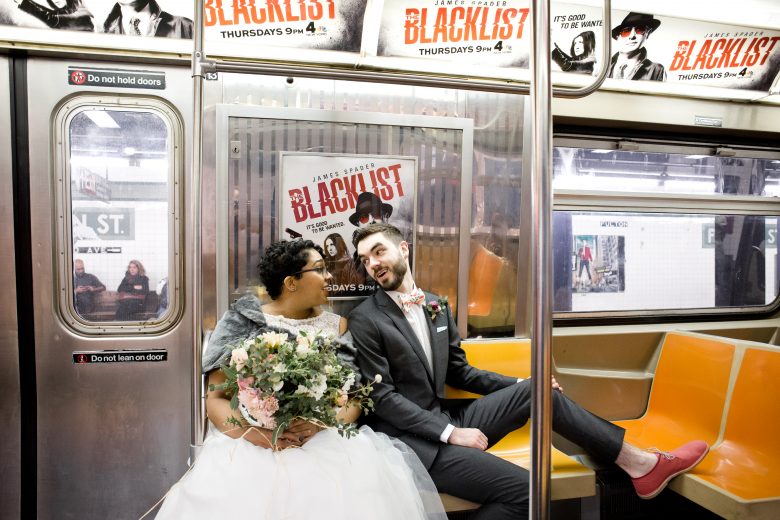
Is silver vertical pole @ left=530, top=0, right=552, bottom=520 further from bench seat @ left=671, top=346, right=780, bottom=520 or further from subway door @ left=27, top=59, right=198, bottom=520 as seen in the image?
subway door @ left=27, top=59, right=198, bottom=520

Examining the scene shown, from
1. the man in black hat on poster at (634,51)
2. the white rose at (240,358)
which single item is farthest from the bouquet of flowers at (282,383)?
the man in black hat on poster at (634,51)

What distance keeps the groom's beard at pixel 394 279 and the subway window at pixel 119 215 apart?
1148mm

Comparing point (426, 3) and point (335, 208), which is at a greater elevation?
point (426, 3)

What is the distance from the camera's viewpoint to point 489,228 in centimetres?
324

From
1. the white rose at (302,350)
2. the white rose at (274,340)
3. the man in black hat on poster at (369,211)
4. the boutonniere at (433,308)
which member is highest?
the man in black hat on poster at (369,211)

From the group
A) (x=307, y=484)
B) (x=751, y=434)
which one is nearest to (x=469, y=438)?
(x=307, y=484)

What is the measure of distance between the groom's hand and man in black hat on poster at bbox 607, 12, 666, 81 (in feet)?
7.71

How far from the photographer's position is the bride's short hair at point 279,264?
278 cm

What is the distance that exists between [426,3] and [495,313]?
1.87 metres

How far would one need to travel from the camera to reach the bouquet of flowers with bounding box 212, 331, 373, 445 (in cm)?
204

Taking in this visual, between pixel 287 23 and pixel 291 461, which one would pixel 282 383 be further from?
pixel 287 23

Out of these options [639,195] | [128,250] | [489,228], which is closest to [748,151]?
[639,195]

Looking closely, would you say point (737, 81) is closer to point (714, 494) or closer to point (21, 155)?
point (714, 494)

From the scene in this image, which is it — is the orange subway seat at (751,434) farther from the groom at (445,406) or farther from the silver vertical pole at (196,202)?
the silver vertical pole at (196,202)
